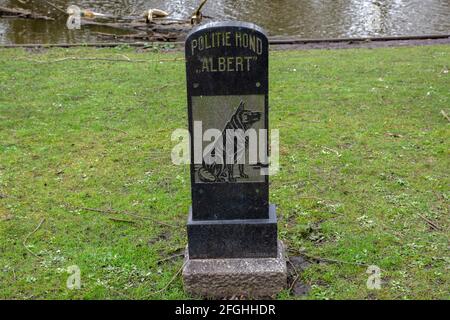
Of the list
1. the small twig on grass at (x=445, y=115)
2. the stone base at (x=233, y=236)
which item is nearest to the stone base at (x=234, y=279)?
the stone base at (x=233, y=236)

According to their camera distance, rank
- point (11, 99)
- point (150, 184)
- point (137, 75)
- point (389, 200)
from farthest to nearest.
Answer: point (137, 75), point (11, 99), point (150, 184), point (389, 200)

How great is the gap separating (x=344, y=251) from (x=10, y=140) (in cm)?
537

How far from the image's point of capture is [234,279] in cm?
509

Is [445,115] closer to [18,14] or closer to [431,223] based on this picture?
[431,223]

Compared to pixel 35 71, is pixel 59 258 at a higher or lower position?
lower

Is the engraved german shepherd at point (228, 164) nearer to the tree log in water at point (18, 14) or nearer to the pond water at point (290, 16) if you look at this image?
the pond water at point (290, 16)

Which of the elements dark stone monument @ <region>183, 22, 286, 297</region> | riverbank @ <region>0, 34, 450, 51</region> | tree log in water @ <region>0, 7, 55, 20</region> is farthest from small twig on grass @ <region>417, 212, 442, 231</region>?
tree log in water @ <region>0, 7, 55, 20</region>

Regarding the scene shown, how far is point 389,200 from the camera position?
665 centimetres

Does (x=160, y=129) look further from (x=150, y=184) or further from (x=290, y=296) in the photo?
(x=290, y=296)

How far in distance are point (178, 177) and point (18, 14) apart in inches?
557

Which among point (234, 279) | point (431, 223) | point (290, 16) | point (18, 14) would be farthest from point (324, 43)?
point (234, 279)

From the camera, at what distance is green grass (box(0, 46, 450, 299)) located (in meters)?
5.42
